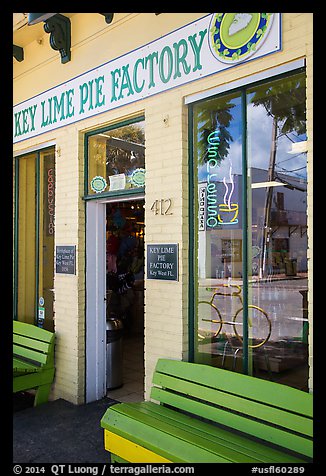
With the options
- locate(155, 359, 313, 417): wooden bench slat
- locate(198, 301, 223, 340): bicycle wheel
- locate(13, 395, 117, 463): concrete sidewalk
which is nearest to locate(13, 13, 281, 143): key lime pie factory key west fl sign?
locate(198, 301, 223, 340): bicycle wheel

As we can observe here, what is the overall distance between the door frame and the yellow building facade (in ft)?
0.05

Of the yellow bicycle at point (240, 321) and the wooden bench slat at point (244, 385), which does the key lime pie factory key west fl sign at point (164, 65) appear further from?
the wooden bench slat at point (244, 385)

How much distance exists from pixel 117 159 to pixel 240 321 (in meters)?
2.43

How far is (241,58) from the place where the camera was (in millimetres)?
3652

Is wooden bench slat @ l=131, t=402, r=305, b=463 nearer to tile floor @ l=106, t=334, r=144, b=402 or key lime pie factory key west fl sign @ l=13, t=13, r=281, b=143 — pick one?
tile floor @ l=106, t=334, r=144, b=402

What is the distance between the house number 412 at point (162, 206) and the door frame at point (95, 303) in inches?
41.2

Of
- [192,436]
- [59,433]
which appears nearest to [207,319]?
[192,436]

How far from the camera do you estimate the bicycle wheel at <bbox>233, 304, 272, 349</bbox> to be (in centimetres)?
382

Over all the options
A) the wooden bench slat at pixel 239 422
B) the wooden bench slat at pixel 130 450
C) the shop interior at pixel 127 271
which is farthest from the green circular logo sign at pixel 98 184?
the wooden bench slat at pixel 130 450

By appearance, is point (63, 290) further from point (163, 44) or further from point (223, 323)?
point (163, 44)

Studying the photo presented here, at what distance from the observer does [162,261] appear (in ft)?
13.9

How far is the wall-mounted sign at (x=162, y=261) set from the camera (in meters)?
4.14

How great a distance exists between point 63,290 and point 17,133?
2587 mm
